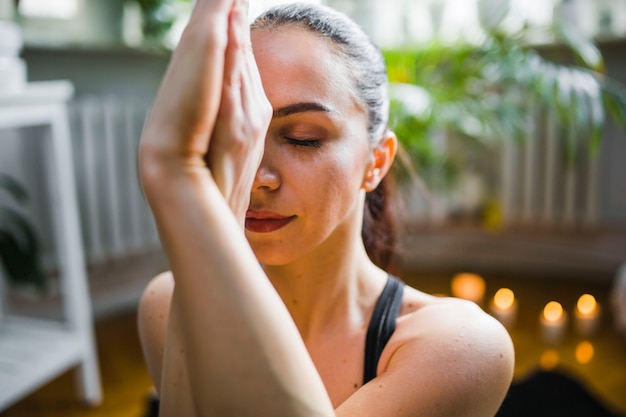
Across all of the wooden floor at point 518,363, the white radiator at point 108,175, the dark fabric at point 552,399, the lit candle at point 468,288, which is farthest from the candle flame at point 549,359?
the white radiator at point 108,175

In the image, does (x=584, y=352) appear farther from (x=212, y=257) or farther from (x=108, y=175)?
(x=212, y=257)

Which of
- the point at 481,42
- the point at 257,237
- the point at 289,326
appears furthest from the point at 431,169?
the point at 289,326

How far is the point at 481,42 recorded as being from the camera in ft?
7.39

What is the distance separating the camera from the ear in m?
0.84

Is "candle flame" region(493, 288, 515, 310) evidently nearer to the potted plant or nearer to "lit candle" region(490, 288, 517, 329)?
"lit candle" region(490, 288, 517, 329)

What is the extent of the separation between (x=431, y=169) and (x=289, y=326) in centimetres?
207

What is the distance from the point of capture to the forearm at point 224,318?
48 cm

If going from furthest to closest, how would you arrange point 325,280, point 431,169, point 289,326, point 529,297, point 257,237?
point 529,297, point 431,169, point 325,280, point 257,237, point 289,326

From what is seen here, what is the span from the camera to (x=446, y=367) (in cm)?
69

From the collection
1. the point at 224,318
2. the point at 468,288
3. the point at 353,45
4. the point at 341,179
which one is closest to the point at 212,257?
the point at 224,318

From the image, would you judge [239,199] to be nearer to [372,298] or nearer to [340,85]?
[340,85]

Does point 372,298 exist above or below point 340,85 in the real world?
below

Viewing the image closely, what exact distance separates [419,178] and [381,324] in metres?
1.46

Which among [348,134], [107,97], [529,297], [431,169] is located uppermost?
[348,134]
